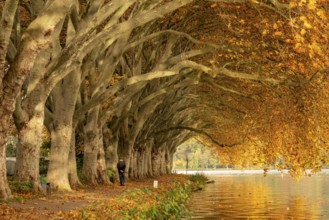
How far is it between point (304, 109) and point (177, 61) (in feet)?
17.7

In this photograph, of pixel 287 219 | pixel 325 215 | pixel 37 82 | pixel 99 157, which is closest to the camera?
pixel 37 82

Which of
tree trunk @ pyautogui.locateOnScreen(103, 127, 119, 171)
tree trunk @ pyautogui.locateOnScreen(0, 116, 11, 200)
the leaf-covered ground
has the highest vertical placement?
tree trunk @ pyautogui.locateOnScreen(103, 127, 119, 171)

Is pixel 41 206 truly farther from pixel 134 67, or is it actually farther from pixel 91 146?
pixel 134 67

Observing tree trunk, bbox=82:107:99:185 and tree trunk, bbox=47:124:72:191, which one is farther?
tree trunk, bbox=82:107:99:185

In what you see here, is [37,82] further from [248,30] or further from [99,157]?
[99,157]

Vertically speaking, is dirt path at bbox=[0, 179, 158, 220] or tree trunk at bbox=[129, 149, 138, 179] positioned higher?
tree trunk at bbox=[129, 149, 138, 179]

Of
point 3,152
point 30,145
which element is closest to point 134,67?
point 30,145

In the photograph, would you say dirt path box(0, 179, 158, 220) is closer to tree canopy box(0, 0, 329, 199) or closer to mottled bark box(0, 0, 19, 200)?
mottled bark box(0, 0, 19, 200)

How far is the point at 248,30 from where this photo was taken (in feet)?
74.6

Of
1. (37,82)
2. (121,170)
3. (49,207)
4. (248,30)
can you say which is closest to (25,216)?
(49,207)

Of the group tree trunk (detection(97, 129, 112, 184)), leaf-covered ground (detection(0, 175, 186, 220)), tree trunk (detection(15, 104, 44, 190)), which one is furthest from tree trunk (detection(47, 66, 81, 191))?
tree trunk (detection(97, 129, 112, 184))

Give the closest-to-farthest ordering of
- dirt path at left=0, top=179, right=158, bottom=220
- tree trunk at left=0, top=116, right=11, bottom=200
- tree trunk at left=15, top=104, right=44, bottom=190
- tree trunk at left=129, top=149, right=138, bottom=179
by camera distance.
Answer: dirt path at left=0, top=179, right=158, bottom=220 → tree trunk at left=0, top=116, right=11, bottom=200 → tree trunk at left=15, top=104, right=44, bottom=190 → tree trunk at left=129, top=149, right=138, bottom=179

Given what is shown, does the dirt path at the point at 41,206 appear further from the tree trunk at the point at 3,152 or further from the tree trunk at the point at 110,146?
the tree trunk at the point at 110,146

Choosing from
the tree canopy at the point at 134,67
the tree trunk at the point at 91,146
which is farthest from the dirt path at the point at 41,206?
the tree trunk at the point at 91,146
